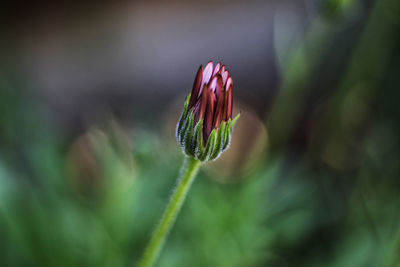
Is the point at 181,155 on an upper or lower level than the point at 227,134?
upper

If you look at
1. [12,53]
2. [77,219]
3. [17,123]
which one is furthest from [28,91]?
[77,219]

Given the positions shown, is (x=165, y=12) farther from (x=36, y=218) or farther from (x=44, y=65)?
(x=36, y=218)

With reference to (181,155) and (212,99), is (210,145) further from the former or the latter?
(181,155)

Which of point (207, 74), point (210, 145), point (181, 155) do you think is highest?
point (181, 155)

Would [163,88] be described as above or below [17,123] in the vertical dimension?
above

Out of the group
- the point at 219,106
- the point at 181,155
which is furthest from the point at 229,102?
the point at 181,155

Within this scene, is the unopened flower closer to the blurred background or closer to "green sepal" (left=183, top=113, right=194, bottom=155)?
"green sepal" (left=183, top=113, right=194, bottom=155)
